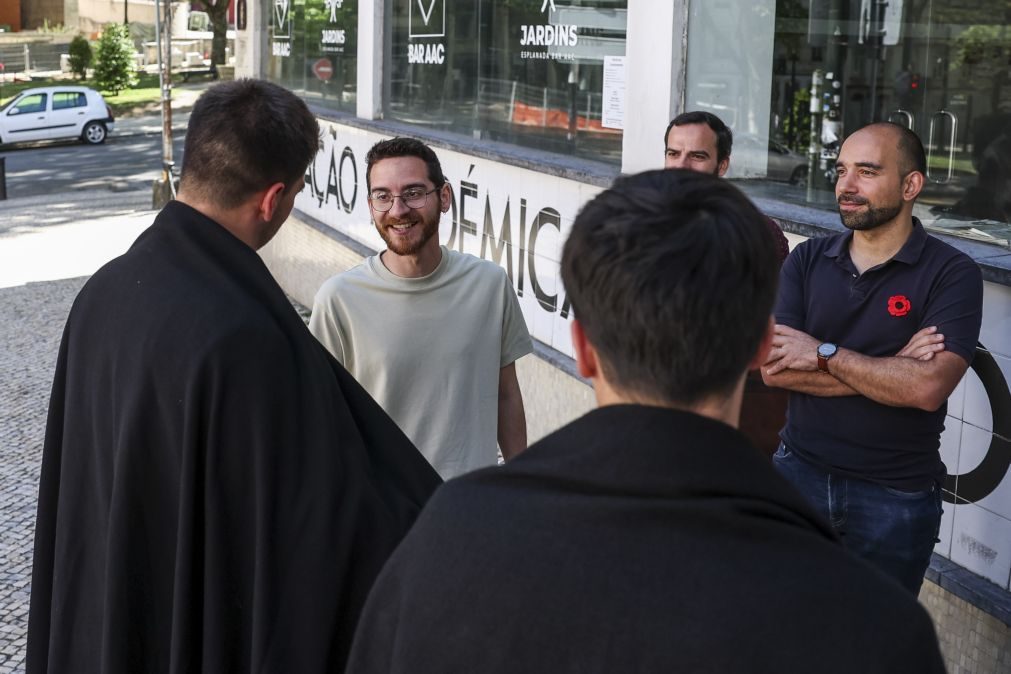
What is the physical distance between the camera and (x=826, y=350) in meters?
3.54

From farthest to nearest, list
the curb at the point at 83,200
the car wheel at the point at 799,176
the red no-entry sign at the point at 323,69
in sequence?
the curb at the point at 83,200
the red no-entry sign at the point at 323,69
the car wheel at the point at 799,176

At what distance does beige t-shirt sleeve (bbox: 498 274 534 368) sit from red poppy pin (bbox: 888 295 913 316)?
1012mm

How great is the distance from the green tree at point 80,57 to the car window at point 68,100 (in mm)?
16738

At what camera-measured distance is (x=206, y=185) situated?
2615mm

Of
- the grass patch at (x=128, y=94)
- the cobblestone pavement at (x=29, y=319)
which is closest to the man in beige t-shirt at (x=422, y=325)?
the cobblestone pavement at (x=29, y=319)

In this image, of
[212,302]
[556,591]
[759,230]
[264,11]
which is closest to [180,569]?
[212,302]

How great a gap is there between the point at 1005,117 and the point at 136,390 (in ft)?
14.2

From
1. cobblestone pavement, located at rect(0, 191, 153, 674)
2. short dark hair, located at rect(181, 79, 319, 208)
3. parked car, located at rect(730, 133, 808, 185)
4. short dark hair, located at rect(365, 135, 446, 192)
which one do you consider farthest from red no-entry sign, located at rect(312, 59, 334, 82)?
short dark hair, located at rect(181, 79, 319, 208)

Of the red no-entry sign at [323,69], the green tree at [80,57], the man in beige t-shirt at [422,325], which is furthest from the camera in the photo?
the green tree at [80,57]

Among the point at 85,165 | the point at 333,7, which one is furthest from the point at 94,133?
the point at 333,7

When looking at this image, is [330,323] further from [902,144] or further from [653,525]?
[653,525]

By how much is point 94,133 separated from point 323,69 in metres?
22.6

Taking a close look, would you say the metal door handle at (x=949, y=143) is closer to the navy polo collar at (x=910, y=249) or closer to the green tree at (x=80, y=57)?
the navy polo collar at (x=910, y=249)

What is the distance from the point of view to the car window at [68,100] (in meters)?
32.5
